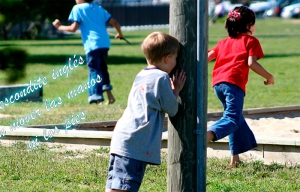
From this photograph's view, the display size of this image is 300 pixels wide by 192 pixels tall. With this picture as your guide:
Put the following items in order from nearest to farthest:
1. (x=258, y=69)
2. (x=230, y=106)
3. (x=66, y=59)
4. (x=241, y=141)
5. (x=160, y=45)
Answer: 1. (x=160, y=45)
2. (x=258, y=69)
3. (x=230, y=106)
4. (x=241, y=141)
5. (x=66, y=59)

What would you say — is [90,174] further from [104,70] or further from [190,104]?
[104,70]

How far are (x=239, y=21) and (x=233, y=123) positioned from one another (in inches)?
33.8

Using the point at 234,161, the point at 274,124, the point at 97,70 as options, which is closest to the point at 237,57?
the point at 234,161

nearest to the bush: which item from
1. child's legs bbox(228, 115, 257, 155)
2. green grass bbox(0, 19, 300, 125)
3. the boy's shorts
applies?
green grass bbox(0, 19, 300, 125)

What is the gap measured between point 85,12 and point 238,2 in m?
57.7

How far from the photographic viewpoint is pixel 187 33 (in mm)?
3850

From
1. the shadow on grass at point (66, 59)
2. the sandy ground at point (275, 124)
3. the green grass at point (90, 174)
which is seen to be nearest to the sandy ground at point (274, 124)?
the sandy ground at point (275, 124)

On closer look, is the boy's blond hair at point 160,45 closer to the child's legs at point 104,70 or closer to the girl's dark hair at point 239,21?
the girl's dark hair at point 239,21

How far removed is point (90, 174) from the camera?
5.46 metres

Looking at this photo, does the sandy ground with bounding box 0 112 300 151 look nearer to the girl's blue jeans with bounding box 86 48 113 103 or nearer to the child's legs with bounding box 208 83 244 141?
the child's legs with bounding box 208 83 244 141

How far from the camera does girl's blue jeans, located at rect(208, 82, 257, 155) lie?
5.56 metres

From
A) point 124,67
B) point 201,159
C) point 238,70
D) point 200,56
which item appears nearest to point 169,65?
point 200,56

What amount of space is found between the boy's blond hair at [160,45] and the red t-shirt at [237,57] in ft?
6.33

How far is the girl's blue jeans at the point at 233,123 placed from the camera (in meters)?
5.56
